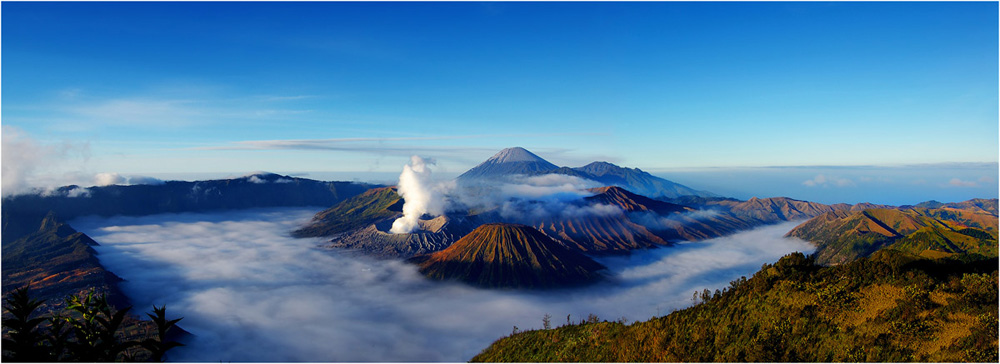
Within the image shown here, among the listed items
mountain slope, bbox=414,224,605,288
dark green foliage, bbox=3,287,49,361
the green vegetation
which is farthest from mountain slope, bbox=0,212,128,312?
the green vegetation

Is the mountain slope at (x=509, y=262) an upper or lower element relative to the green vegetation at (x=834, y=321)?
lower

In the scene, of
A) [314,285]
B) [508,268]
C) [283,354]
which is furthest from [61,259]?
[508,268]

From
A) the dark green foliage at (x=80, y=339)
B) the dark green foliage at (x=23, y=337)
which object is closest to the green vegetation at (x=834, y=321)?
the dark green foliage at (x=80, y=339)

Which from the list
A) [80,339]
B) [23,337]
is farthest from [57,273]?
[80,339]

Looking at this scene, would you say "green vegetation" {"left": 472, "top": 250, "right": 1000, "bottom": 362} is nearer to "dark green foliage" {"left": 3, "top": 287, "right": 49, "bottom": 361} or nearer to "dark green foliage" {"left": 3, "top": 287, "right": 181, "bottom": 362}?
"dark green foliage" {"left": 3, "top": 287, "right": 181, "bottom": 362}

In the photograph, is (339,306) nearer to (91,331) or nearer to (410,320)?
(410,320)

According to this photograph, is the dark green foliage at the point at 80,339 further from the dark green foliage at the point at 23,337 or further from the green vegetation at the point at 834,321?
the green vegetation at the point at 834,321

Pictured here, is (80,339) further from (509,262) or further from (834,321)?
(509,262)
